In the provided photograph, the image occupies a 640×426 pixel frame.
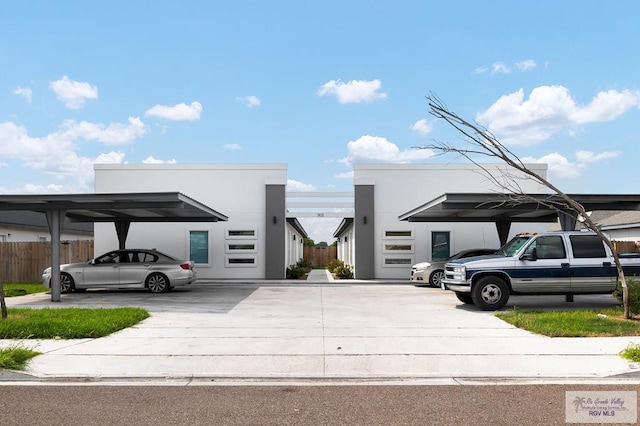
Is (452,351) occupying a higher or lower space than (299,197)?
lower

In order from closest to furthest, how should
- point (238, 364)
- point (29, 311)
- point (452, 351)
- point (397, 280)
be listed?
point (238, 364)
point (452, 351)
point (29, 311)
point (397, 280)

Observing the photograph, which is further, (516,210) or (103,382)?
(516,210)

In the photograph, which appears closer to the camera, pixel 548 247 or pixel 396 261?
pixel 548 247

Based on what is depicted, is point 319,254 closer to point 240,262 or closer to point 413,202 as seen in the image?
point 240,262

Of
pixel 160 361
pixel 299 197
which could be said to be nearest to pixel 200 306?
pixel 160 361

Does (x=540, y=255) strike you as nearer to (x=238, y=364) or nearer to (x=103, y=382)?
(x=238, y=364)

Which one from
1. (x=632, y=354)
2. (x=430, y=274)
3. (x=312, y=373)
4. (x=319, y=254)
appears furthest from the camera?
(x=319, y=254)

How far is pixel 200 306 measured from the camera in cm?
1548

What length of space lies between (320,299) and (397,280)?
8780 mm

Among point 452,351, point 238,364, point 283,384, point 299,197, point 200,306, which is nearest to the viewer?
point 283,384

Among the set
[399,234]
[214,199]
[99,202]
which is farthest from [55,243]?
[399,234]

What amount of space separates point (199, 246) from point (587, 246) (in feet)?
55.8

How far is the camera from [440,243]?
87.5 feet

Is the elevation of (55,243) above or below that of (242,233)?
below
